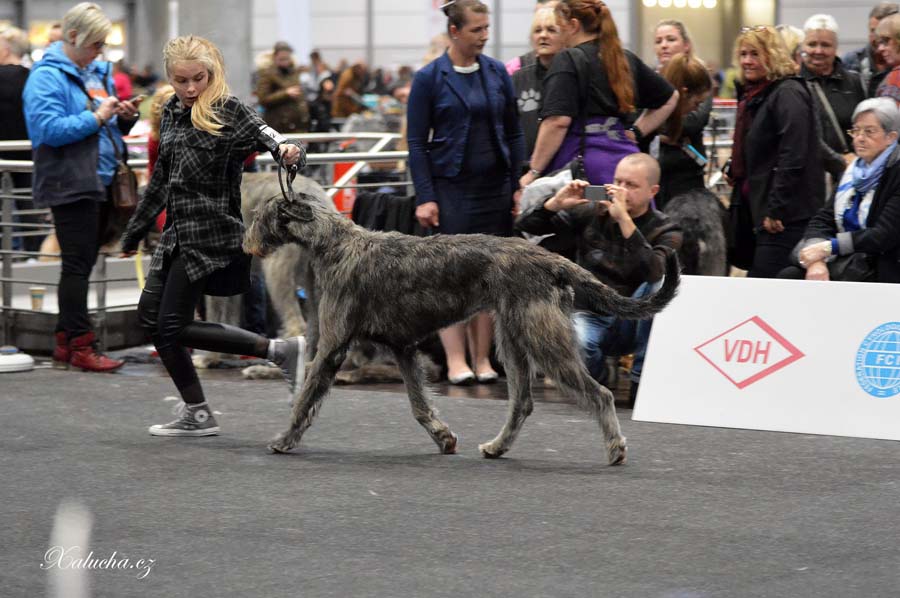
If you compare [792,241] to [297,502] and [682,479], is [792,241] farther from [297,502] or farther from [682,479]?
[297,502]

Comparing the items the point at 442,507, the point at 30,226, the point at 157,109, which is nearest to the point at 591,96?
the point at 157,109

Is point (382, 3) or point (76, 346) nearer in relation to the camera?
point (76, 346)

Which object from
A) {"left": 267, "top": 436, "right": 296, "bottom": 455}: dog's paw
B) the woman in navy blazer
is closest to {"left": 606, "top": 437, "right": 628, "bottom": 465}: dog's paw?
{"left": 267, "top": 436, "right": 296, "bottom": 455}: dog's paw

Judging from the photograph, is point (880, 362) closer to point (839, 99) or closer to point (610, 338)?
point (610, 338)

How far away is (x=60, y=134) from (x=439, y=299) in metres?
3.29

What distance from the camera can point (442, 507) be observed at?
557 centimetres

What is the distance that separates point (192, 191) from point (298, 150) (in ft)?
2.06

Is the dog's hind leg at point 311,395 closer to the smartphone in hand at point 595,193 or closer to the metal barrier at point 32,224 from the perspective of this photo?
the smartphone in hand at point 595,193

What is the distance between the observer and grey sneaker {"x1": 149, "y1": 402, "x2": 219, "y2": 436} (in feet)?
23.0

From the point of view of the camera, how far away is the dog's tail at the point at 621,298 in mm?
6250

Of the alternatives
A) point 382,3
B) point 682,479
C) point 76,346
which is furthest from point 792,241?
point 382,3

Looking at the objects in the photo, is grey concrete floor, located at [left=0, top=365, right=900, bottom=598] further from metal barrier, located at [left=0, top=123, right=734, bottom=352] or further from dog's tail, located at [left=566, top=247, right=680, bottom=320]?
metal barrier, located at [left=0, top=123, right=734, bottom=352]

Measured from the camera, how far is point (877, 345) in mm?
Result: 7074

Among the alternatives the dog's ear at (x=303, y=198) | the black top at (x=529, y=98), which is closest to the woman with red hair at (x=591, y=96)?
the black top at (x=529, y=98)
